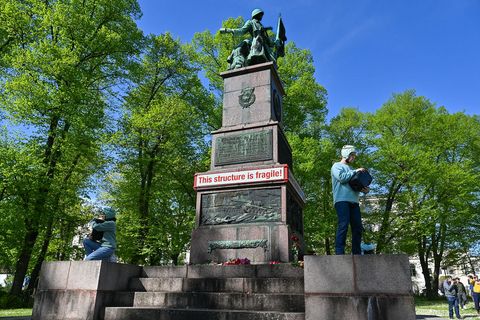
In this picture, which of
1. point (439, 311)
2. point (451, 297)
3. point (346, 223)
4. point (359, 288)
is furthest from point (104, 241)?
point (439, 311)

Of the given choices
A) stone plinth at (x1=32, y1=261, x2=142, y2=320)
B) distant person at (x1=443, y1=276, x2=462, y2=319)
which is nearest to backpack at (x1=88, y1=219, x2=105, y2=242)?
stone plinth at (x1=32, y1=261, x2=142, y2=320)

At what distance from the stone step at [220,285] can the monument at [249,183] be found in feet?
7.23

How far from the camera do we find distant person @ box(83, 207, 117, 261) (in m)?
7.18

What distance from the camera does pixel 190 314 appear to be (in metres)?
5.96

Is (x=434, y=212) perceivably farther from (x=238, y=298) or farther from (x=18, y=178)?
(x=18, y=178)

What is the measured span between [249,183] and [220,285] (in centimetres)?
353

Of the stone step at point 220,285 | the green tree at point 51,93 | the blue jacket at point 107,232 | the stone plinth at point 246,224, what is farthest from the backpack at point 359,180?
the green tree at point 51,93

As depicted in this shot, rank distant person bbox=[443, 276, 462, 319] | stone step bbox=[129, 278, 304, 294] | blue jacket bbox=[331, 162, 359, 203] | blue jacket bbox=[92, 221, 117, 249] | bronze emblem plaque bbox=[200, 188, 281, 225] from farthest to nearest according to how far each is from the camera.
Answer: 1. distant person bbox=[443, 276, 462, 319]
2. bronze emblem plaque bbox=[200, 188, 281, 225]
3. blue jacket bbox=[92, 221, 117, 249]
4. stone step bbox=[129, 278, 304, 294]
5. blue jacket bbox=[331, 162, 359, 203]

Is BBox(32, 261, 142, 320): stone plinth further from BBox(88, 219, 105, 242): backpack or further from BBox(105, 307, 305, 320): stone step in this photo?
BBox(88, 219, 105, 242): backpack

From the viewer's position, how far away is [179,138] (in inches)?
885

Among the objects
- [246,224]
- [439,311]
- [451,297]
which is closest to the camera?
[246,224]

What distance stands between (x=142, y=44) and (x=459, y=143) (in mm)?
24511

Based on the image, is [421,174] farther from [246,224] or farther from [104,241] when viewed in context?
[104,241]

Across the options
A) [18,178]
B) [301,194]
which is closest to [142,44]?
[18,178]
